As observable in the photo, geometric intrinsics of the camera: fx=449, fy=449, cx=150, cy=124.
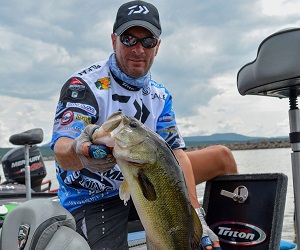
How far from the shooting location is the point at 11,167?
727cm

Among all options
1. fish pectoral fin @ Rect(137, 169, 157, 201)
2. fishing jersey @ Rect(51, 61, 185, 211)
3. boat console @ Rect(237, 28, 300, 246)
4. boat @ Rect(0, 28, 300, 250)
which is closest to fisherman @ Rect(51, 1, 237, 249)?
fishing jersey @ Rect(51, 61, 185, 211)

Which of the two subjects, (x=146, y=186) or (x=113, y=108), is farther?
(x=113, y=108)

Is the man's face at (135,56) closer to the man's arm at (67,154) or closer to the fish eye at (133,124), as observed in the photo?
the man's arm at (67,154)

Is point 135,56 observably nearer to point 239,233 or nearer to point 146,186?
point 146,186

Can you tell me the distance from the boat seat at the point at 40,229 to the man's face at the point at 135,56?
954 mm

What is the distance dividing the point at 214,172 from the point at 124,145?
1.77 m

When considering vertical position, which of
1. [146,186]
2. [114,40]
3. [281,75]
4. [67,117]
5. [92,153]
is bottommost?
[146,186]

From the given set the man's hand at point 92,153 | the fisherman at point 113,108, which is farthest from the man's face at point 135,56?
the man's hand at point 92,153

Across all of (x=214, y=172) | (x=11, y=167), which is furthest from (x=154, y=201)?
(x=11, y=167)

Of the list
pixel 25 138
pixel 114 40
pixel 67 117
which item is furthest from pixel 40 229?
pixel 25 138

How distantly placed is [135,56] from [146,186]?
1131 mm

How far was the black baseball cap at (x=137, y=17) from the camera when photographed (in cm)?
270

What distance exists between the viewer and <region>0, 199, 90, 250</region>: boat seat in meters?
2.21

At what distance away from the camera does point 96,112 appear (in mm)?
2652
